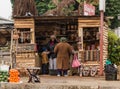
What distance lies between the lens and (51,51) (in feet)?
66.6

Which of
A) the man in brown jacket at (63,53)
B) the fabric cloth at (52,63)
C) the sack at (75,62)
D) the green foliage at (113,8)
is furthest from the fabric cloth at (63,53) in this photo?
the green foliage at (113,8)

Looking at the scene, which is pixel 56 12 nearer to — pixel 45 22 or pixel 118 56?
pixel 118 56

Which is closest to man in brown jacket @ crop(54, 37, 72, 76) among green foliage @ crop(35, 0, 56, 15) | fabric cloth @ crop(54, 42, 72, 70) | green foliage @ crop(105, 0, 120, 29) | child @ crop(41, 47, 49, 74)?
fabric cloth @ crop(54, 42, 72, 70)

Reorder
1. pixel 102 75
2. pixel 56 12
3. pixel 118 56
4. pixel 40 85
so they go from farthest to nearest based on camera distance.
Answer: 1. pixel 56 12
2. pixel 118 56
3. pixel 102 75
4. pixel 40 85

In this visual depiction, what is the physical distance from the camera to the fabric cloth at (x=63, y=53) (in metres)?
19.4

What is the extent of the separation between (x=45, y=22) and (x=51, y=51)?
154 cm

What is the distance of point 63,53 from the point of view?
1945cm

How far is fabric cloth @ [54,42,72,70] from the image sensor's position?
63.6 feet

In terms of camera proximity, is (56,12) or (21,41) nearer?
(21,41)

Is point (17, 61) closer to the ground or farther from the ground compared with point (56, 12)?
closer to the ground

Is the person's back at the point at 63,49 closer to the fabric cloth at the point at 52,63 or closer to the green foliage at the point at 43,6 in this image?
the fabric cloth at the point at 52,63

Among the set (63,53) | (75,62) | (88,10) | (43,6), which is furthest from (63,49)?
(43,6)

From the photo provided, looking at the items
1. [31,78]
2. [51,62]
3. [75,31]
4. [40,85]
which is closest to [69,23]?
[75,31]

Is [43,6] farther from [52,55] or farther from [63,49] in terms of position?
[63,49]
